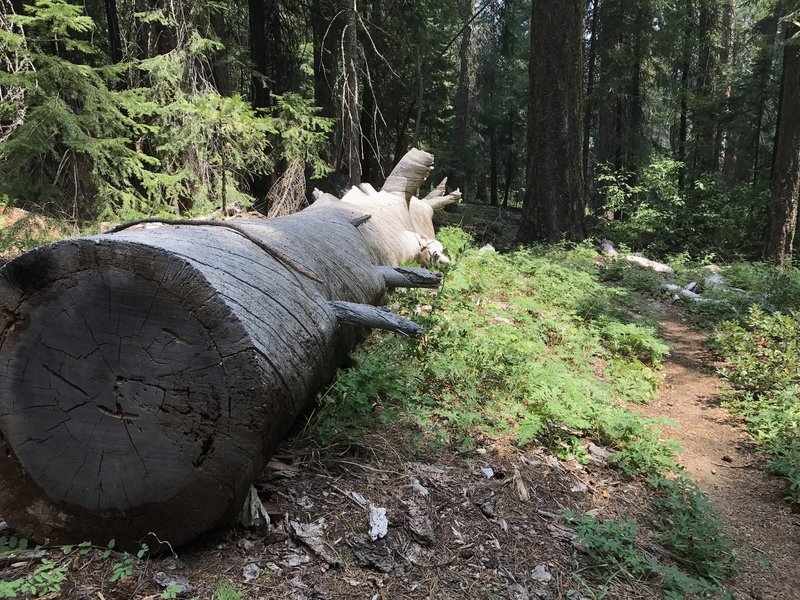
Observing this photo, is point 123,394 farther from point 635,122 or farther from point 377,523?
point 635,122

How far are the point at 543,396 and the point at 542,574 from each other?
64.8 inches

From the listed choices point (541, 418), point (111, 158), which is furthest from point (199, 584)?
point (111, 158)

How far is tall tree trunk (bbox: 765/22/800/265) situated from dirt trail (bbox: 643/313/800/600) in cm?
716

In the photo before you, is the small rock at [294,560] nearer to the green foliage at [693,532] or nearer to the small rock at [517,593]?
the small rock at [517,593]

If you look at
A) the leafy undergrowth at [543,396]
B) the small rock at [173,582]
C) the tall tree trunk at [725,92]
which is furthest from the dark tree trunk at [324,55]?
the tall tree trunk at [725,92]

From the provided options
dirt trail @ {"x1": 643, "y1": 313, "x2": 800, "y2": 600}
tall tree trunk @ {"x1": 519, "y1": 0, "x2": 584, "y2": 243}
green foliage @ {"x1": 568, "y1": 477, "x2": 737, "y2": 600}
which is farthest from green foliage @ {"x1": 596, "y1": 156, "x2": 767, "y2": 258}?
green foliage @ {"x1": 568, "y1": 477, "x2": 737, "y2": 600}

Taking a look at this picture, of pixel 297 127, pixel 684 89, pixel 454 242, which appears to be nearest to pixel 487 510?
pixel 454 242

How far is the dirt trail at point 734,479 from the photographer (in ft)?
9.71

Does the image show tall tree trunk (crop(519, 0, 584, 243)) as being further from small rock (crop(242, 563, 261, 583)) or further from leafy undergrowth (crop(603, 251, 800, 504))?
small rock (crop(242, 563, 261, 583))

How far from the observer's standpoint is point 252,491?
231 centimetres

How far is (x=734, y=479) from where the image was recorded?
3887mm

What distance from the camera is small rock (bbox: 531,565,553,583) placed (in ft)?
8.00

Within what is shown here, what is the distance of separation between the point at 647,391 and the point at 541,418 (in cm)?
178

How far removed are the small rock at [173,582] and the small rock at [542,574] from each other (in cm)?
156
